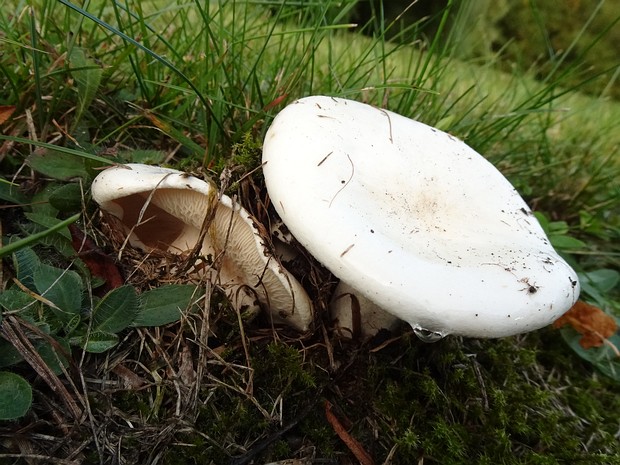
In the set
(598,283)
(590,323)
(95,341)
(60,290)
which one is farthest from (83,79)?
(598,283)

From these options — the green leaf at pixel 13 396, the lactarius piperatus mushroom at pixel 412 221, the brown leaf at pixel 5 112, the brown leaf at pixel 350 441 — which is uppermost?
A: the lactarius piperatus mushroom at pixel 412 221

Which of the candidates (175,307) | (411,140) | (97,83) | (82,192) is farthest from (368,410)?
(97,83)

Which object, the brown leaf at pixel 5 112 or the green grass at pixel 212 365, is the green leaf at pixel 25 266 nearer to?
the green grass at pixel 212 365

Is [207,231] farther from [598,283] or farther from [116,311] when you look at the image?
[598,283]

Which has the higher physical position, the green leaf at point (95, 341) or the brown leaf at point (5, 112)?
the brown leaf at point (5, 112)

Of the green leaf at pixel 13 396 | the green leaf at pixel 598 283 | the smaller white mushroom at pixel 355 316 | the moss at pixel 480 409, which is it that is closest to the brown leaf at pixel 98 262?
the green leaf at pixel 13 396

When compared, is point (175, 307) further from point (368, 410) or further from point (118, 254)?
point (368, 410)
